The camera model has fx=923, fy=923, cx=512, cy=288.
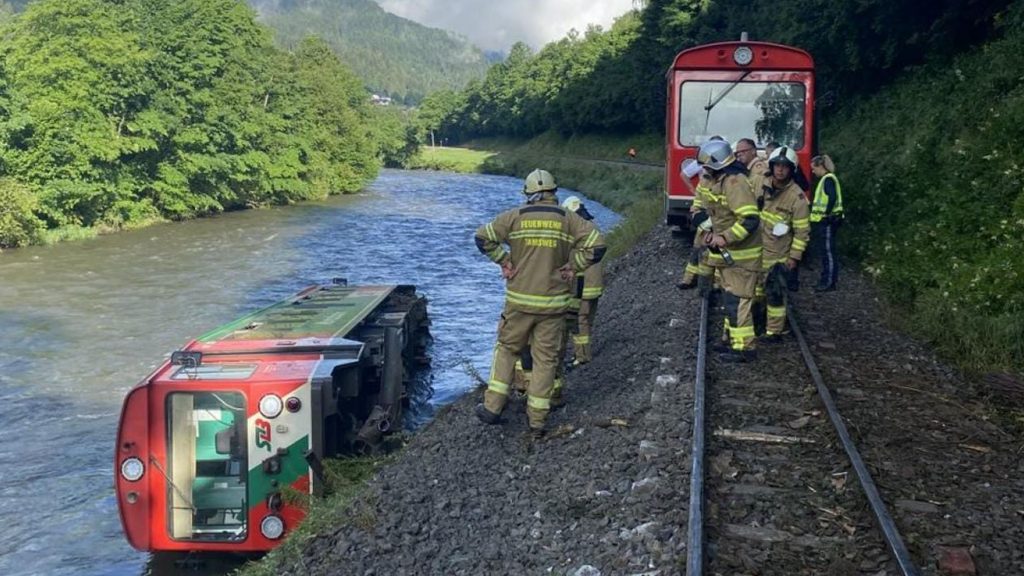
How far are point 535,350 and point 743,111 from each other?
8171mm

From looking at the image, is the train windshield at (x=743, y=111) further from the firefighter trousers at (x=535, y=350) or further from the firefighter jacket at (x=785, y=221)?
the firefighter trousers at (x=535, y=350)

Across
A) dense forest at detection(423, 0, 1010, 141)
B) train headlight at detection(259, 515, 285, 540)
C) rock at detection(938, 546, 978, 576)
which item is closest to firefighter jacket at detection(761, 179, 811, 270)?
rock at detection(938, 546, 978, 576)

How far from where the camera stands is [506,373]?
7.34 m

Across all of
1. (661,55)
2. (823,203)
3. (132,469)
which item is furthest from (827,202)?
(661,55)

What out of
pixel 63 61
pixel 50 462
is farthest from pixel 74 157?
pixel 50 462

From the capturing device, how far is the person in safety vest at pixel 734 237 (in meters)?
8.20

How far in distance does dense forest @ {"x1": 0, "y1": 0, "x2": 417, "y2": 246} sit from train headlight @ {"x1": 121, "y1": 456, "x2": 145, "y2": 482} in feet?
71.5

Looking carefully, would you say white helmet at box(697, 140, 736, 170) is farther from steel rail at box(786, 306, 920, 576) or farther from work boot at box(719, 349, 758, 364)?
steel rail at box(786, 306, 920, 576)

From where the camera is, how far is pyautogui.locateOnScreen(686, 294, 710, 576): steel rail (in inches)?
176

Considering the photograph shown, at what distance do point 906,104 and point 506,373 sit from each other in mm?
16767

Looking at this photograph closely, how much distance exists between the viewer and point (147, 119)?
33.2 m

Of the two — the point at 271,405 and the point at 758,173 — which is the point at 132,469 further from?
the point at 758,173

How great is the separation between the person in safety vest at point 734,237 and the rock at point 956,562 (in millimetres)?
3800

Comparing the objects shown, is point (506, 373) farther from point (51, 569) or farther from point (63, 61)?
point (63, 61)
